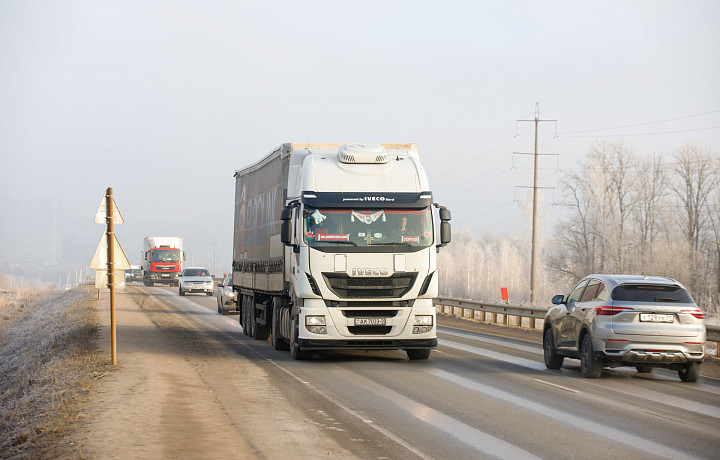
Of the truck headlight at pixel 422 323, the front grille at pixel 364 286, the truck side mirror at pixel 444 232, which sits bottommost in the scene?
the truck headlight at pixel 422 323

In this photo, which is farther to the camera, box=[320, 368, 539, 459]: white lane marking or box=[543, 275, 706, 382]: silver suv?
box=[543, 275, 706, 382]: silver suv

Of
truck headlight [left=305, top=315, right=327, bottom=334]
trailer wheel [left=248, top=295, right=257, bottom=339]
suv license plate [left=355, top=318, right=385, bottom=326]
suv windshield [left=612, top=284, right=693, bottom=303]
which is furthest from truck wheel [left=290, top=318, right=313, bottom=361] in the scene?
suv windshield [left=612, top=284, right=693, bottom=303]

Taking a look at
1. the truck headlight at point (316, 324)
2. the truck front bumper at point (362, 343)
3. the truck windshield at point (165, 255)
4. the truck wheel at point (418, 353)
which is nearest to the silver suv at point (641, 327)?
the truck front bumper at point (362, 343)

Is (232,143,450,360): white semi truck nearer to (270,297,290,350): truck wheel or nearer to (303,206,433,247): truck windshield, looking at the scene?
(303,206,433,247): truck windshield

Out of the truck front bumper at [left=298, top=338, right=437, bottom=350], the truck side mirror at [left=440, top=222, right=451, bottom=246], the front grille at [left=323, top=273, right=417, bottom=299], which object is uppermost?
the truck side mirror at [left=440, top=222, right=451, bottom=246]

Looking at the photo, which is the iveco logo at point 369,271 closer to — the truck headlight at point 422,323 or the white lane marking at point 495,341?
the truck headlight at point 422,323

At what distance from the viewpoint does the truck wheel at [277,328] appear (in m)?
18.6

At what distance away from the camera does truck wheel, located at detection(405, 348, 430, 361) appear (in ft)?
56.9

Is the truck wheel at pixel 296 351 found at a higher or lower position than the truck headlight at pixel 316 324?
lower

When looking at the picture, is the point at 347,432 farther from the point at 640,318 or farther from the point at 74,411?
the point at 640,318

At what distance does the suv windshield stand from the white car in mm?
41703

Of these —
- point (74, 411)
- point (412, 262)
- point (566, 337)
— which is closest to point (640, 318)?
point (566, 337)

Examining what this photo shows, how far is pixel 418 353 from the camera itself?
17422 mm

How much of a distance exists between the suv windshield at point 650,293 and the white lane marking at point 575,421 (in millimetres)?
2890
